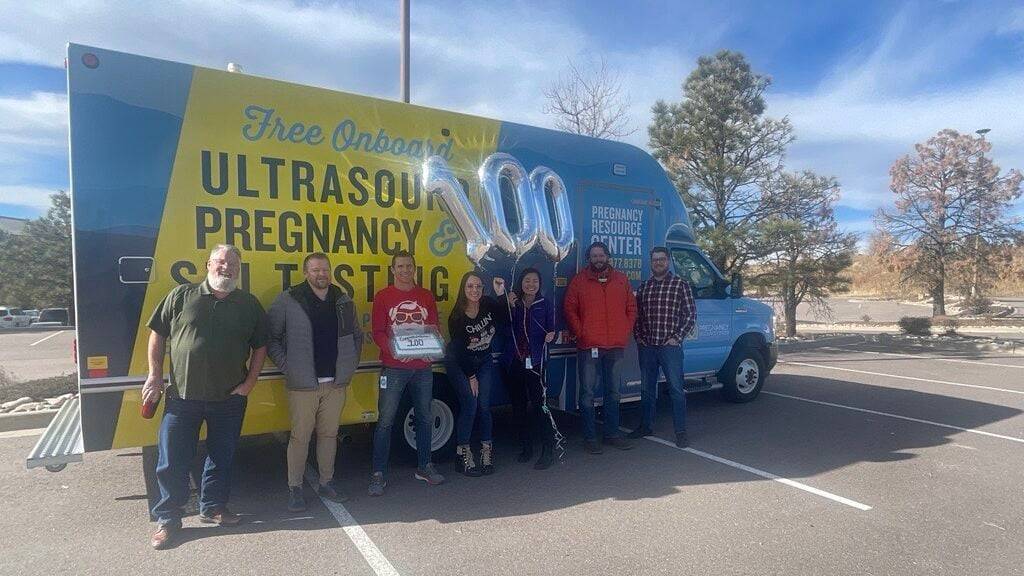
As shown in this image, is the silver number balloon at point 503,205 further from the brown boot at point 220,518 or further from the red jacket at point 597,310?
the brown boot at point 220,518

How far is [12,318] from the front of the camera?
96.1 feet

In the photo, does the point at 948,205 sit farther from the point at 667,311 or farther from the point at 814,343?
the point at 667,311

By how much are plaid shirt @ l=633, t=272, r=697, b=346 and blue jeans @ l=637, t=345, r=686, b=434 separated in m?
0.11

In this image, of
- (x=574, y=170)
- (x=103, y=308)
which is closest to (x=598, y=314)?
(x=574, y=170)

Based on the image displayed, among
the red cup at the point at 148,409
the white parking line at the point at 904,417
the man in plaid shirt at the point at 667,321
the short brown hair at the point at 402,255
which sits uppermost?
the short brown hair at the point at 402,255

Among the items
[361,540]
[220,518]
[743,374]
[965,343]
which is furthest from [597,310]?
[965,343]

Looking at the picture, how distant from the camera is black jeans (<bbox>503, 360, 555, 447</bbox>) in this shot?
500 centimetres

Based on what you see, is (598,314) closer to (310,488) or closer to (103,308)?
(310,488)

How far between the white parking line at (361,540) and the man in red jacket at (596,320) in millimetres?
2296

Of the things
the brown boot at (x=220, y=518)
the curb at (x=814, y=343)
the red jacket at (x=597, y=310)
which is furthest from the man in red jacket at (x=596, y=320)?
the curb at (x=814, y=343)

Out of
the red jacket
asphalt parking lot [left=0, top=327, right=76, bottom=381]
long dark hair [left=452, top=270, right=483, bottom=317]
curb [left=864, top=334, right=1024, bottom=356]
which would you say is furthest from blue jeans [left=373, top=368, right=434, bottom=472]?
curb [left=864, top=334, right=1024, bottom=356]

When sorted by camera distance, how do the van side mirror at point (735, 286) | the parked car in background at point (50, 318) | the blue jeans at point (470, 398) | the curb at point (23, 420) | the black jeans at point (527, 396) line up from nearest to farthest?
the blue jeans at point (470, 398), the black jeans at point (527, 396), the curb at point (23, 420), the van side mirror at point (735, 286), the parked car in background at point (50, 318)

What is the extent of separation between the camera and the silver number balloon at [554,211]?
5254 mm

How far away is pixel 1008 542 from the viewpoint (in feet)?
12.1
